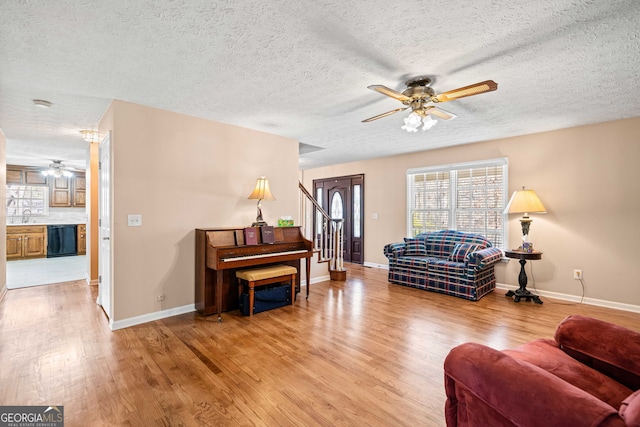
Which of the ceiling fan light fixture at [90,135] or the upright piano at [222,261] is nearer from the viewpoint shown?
the upright piano at [222,261]

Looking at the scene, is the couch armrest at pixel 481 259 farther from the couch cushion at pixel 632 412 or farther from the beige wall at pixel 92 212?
the beige wall at pixel 92 212

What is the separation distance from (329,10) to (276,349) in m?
2.61

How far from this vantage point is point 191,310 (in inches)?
144

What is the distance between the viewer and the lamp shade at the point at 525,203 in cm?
412

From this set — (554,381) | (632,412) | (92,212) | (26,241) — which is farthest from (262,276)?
(26,241)

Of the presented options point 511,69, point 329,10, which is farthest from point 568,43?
point 329,10

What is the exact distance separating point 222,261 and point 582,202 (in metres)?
4.76

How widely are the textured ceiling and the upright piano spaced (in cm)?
148

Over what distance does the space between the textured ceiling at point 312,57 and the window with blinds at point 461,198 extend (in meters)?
1.29

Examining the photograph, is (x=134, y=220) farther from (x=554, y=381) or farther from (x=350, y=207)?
(x=350, y=207)

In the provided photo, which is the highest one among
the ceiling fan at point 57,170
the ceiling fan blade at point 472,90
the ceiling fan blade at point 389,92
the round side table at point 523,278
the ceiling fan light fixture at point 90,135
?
the ceiling fan light fixture at point 90,135

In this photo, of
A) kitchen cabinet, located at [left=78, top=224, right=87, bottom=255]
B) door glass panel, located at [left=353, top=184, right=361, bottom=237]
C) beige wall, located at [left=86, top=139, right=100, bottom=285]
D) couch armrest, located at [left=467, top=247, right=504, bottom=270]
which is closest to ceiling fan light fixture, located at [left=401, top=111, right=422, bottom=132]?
couch armrest, located at [left=467, top=247, right=504, bottom=270]

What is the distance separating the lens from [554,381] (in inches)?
40.6

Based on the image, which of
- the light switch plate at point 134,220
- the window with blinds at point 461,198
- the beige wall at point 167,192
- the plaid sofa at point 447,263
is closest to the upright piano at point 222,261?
the beige wall at point 167,192
